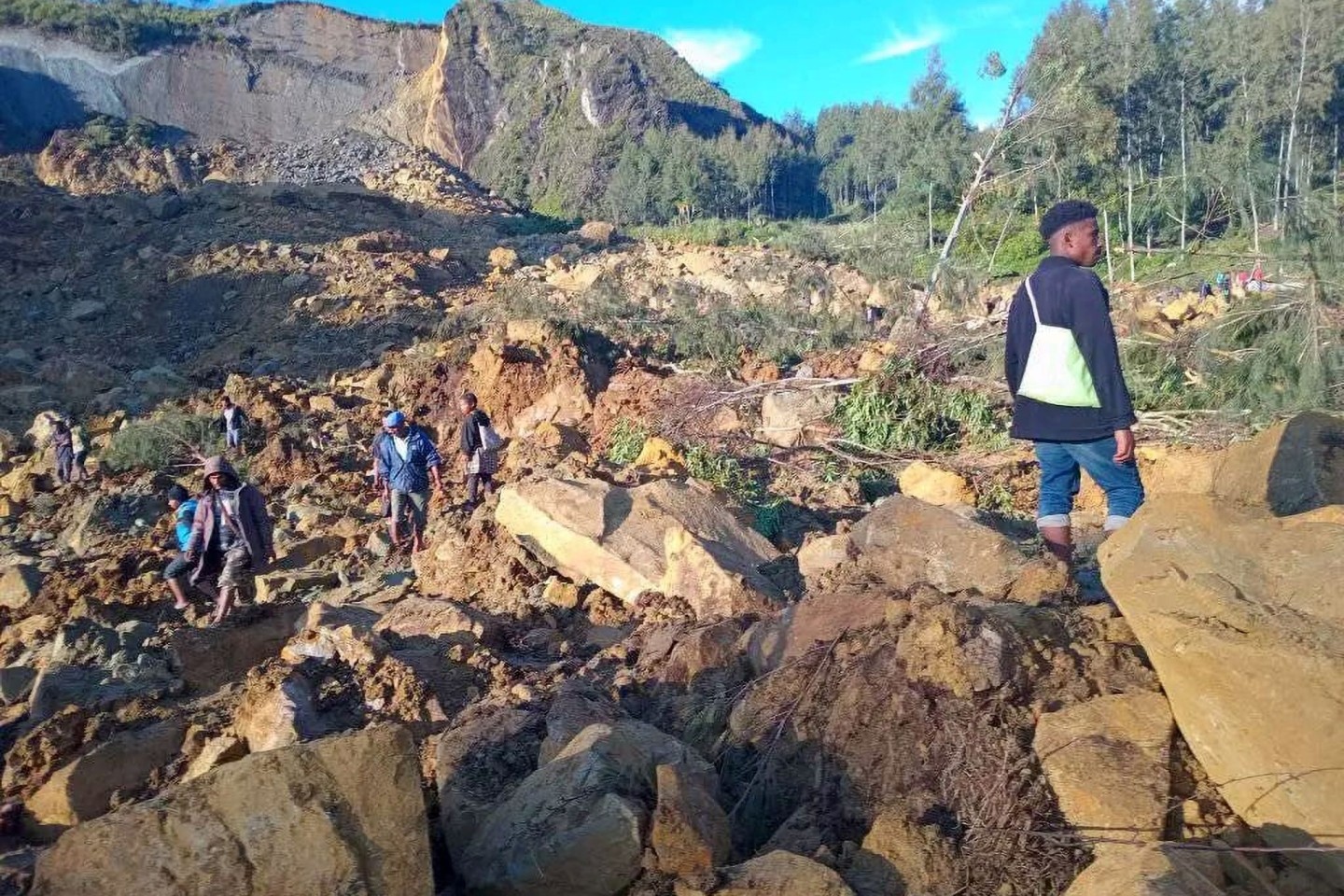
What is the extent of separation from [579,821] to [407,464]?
5.04 m

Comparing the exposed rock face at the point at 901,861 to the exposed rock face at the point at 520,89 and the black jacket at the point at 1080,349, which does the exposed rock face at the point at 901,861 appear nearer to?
the black jacket at the point at 1080,349

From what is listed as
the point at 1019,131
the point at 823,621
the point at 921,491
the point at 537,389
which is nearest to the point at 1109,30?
the point at 1019,131

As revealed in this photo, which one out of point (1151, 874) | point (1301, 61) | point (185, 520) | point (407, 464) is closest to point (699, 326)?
point (407, 464)

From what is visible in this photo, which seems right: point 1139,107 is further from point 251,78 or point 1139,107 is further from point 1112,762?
point 251,78

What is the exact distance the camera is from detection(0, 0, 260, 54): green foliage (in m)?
40.8

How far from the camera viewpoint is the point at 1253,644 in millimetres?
1994

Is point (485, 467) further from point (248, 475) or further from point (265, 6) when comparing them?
point (265, 6)

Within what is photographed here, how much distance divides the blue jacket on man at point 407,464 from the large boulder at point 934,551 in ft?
12.3

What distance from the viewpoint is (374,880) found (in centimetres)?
180

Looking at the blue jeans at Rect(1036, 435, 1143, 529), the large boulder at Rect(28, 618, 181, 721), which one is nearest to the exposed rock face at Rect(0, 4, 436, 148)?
the large boulder at Rect(28, 618, 181, 721)

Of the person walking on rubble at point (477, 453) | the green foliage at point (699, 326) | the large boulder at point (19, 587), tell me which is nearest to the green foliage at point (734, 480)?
the person walking on rubble at point (477, 453)

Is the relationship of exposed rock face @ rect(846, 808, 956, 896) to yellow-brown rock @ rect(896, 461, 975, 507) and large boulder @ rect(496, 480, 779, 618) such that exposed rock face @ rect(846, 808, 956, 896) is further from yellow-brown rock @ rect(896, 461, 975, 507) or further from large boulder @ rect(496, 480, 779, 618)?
yellow-brown rock @ rect(896, 461, 975, 507)

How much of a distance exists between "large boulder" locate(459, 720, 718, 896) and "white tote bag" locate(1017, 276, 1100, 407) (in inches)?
68.8

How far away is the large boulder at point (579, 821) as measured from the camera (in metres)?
1.96
